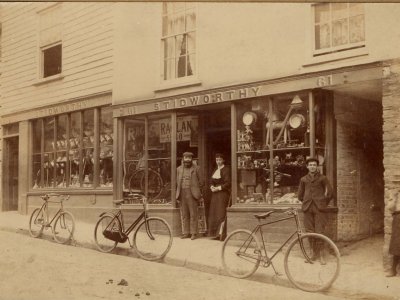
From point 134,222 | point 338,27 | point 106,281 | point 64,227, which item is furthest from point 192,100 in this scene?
point 106,281

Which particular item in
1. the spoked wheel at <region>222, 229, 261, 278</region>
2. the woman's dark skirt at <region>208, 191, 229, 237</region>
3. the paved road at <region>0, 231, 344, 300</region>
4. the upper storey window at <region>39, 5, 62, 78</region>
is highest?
the upper storey window at <region>39, 5, 62, 78</region>

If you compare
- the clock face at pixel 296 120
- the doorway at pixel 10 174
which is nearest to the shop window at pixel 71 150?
the doorway at pixel 10 174

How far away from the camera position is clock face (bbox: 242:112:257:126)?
8594mm

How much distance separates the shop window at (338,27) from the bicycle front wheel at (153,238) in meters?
3.39

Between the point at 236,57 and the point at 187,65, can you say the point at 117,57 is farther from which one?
the point at 236,57

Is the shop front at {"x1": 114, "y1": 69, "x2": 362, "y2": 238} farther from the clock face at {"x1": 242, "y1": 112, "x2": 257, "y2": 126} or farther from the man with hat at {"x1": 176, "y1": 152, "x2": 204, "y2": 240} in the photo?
the man with hat at {"x1": 176, "y1": 152, "x2": 204, "y2": 240}

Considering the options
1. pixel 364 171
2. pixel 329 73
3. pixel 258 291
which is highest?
pixel 329 73

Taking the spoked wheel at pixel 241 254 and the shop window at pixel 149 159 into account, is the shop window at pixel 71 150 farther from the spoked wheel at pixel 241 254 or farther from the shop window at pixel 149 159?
the spoked wheel at pixel 241 254

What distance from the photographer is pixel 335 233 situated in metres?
7.92

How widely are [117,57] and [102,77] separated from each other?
2.48 ft

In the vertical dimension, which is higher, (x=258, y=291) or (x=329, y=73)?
(x=329, y=73)

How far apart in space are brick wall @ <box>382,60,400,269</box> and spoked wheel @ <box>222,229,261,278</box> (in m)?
1.61

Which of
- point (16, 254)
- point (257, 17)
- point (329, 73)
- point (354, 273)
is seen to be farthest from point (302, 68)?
point (16, 254)

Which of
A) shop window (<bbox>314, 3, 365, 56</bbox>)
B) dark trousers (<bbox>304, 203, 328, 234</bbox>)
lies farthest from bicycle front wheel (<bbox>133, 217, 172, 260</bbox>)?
shop window (<bbox>314, 3, 365, 56</bbox>)
